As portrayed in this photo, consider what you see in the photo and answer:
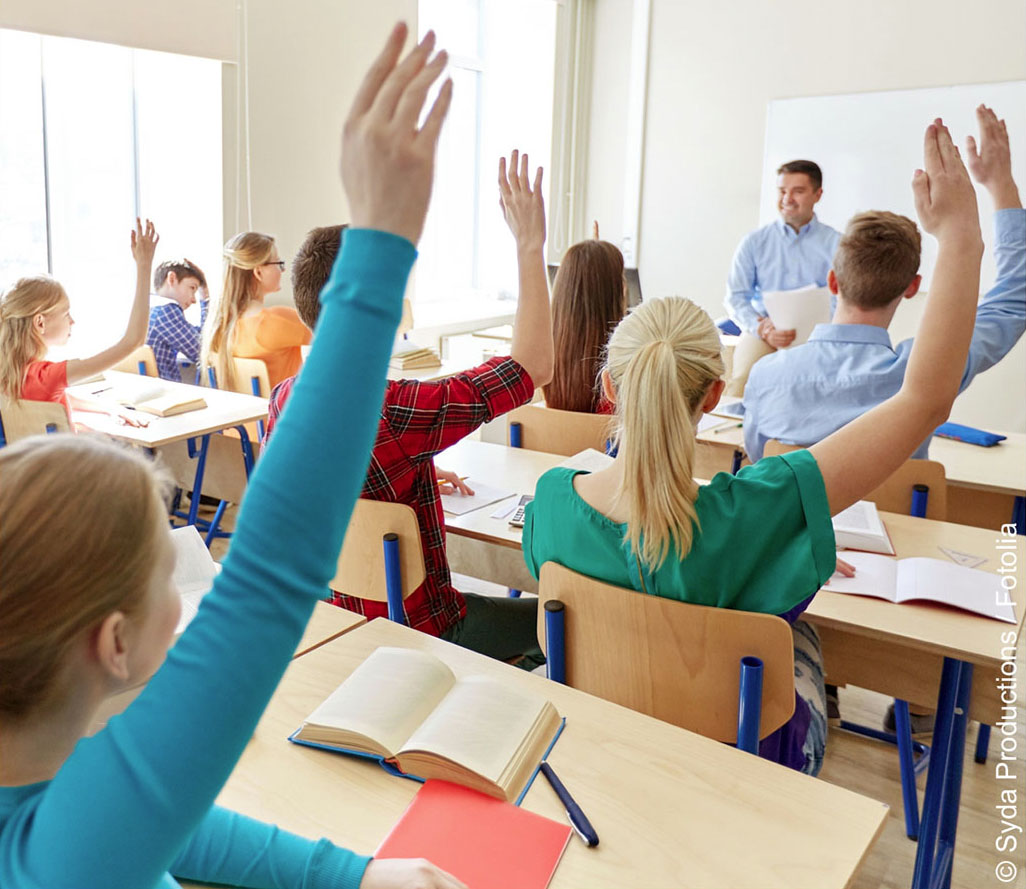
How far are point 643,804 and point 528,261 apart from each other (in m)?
1.05

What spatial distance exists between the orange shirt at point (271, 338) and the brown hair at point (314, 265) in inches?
80.7

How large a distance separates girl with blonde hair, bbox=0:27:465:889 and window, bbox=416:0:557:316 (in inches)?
242

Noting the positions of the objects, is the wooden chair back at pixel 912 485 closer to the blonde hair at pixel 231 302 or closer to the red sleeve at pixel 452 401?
the red sleeve at pixel 452 401

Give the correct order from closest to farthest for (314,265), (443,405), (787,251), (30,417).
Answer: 1. (443,405)
2. (314,265)
3. (30,417)
4. (787,251)

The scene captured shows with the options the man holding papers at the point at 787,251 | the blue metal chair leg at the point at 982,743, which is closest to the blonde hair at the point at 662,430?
the blue metal chair leg at the point at 982,743

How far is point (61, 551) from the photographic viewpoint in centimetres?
50

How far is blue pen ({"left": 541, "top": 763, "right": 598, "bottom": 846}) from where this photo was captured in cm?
98

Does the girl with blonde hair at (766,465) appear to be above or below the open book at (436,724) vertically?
above

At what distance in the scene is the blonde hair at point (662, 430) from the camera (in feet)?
4.63

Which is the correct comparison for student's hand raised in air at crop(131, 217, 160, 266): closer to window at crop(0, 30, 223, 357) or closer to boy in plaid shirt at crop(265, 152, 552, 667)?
boy in plaid shirt at crop(265, 152, 552, 667)

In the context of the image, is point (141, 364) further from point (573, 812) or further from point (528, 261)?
point (573, 812)

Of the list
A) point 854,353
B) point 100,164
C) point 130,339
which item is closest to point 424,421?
point 854,353

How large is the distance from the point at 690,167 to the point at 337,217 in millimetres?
2624

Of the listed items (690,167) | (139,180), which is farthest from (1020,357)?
(139,180)
